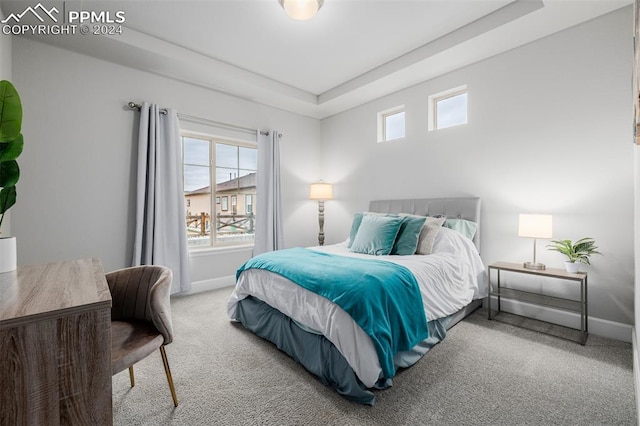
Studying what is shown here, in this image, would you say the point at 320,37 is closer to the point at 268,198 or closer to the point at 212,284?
the point at 268,198

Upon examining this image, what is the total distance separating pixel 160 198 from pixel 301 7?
2.57m

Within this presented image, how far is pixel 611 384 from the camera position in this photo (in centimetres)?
181

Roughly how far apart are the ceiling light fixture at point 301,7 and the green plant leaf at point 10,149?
199 cm

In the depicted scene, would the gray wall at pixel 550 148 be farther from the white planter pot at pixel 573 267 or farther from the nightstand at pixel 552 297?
the white planter pot at pixel 573 267

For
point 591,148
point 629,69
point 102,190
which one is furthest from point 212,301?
point 629,69

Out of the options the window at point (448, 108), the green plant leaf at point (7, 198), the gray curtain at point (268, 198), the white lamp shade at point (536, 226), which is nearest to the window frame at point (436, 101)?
the window at point (448, 108)

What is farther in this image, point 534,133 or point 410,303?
point 534,133

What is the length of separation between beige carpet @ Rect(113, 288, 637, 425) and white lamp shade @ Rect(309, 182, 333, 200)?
2692 millimetres

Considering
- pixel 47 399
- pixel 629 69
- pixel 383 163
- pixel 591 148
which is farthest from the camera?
pixel 383 163

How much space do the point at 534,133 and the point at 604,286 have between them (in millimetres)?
1520

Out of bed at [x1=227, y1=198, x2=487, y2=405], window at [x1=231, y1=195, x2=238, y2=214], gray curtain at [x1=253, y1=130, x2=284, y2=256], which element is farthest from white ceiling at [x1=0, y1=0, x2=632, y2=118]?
bed at [x1=227, y1=198, x2=487, y2=405]

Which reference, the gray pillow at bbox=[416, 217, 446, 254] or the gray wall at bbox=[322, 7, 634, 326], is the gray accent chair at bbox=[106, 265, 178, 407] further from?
the gray wall at bbox=[322, 7, 634, 326]

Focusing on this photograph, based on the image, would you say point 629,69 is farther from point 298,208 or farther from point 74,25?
point 74,25

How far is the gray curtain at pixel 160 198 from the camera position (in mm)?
3301
